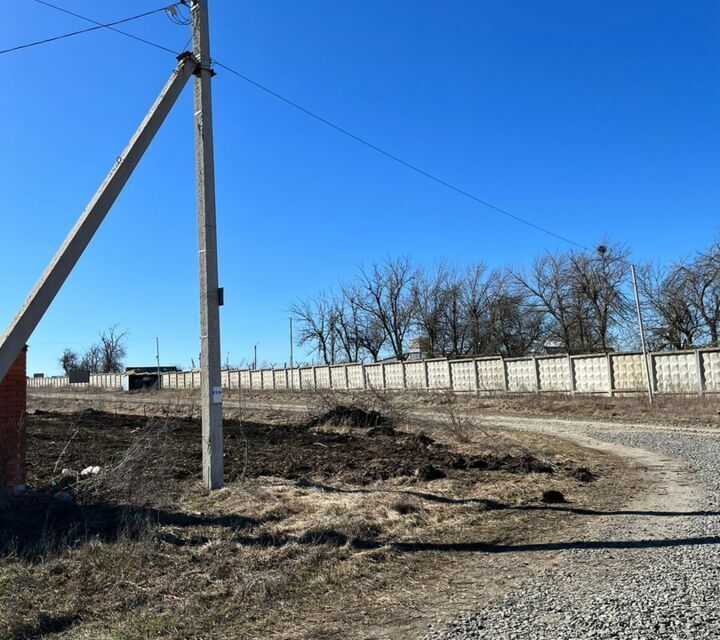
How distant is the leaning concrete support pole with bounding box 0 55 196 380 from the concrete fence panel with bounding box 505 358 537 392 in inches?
1064

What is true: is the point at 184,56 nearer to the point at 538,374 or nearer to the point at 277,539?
the point at 277,539

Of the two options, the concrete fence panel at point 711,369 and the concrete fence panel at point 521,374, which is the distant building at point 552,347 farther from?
the concrete fence panel at point 711,369

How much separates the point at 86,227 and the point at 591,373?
2662 centimetres

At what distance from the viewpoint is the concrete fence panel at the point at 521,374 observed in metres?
33.0

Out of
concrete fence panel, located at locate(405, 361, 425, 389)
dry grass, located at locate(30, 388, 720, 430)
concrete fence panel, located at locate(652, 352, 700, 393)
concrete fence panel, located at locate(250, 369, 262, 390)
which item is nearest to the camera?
dry grass, located at locate(30, 388, 720, 430)

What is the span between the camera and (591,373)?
98.2 feet

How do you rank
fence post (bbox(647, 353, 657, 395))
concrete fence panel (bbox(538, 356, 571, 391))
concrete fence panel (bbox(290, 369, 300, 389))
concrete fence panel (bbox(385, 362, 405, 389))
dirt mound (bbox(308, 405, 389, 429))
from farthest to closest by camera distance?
Result: concrete fence panel (bbox(290, 369, 300, 389)) < concrete fence panel (bbox(385, 362, 405, 389)) < concrete fence panel (bbox(538, 356, 571, 391)) < fence post (bbox(647, 353, 657, 395)) < dirt mound (bbox(308, 405, 389, 429))

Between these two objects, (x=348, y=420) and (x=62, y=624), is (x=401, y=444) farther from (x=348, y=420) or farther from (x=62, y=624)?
(x=62, y=624)

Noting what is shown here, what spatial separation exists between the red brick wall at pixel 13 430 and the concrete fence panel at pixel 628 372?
25848mm

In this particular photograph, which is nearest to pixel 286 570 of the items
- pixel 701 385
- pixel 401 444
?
pixel 401 444

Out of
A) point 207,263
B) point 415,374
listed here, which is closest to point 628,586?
point 207,263

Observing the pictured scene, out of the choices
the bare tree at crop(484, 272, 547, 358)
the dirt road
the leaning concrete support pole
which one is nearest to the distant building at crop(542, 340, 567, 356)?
the bare tree at crop(484, 272, 547, 358)

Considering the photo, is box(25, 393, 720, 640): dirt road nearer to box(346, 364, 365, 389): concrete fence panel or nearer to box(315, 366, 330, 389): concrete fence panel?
box(346, 364, 365, 389): concrete fence panel

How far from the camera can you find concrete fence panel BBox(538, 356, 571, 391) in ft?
102
